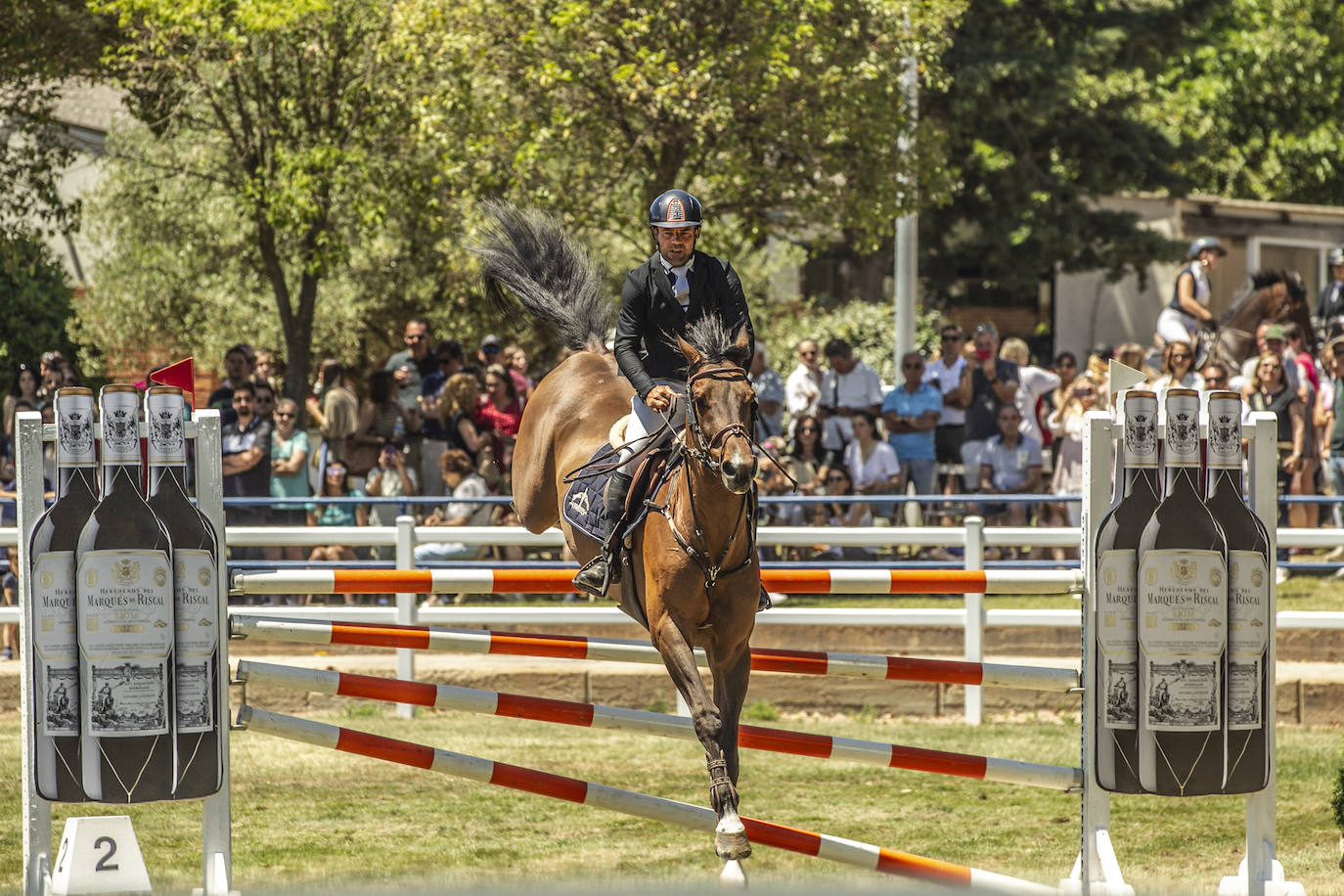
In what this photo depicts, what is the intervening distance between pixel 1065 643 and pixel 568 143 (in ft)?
19.2

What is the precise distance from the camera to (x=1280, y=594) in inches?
426

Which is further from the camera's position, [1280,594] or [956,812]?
[1280,594]

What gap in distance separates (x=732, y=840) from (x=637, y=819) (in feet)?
8.42

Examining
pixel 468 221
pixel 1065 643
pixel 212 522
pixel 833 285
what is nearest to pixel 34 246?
pixel 468 221

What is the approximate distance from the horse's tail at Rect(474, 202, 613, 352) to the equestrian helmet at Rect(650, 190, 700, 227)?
162cm

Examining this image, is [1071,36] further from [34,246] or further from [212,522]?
[212,522]

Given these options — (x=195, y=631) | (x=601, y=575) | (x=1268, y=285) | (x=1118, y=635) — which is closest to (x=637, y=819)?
(x=601, y=575)

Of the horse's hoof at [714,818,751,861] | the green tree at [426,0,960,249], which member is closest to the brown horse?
the horse's hoof at [714,818,751,861]

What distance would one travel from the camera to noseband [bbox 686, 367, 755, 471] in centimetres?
500

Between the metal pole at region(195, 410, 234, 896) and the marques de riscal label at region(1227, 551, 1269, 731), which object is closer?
the metal pole at region(195, 410, 234, 896)

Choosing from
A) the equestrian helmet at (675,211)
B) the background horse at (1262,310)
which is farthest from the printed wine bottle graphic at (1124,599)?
the background horse at (1262,310)

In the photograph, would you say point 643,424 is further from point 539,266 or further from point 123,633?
point 123,633

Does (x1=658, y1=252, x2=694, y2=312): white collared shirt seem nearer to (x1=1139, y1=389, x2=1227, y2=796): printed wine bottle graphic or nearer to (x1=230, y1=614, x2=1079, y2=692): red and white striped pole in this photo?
(x1=230, y1=614, x2=1079, y2=692): red and white striped pole

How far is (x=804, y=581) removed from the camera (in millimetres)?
5598
